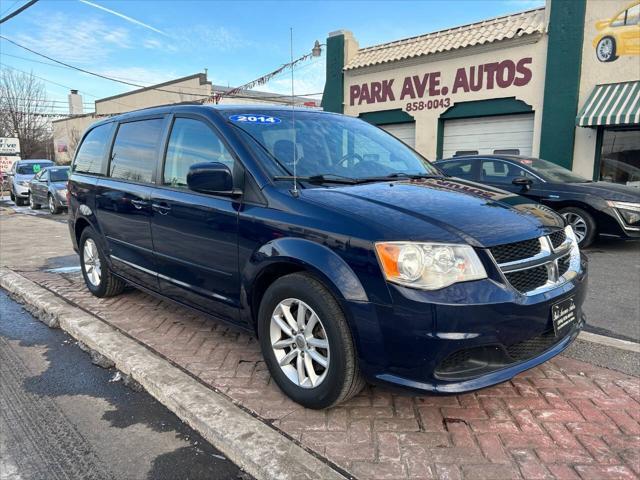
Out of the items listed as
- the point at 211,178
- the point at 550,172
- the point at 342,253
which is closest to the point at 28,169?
the point at 550,172

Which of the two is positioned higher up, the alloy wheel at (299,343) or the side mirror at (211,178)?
the side mirror at (211,178)

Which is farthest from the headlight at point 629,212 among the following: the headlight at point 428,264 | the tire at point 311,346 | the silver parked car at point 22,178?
the silver parked car at point 22,178

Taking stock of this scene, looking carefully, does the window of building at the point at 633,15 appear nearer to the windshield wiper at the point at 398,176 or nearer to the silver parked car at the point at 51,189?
the windshield wiper at the point at 398,176

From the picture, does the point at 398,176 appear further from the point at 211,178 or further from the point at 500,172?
the point at 500,172

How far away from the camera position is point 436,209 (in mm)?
2756

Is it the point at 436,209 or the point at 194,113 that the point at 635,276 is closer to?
the point at 436,209

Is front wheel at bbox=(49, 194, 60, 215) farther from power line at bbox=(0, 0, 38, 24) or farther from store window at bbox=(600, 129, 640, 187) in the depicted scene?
store window at bbox=(600, 129, 640, 187)

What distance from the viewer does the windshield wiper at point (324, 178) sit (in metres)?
3.12

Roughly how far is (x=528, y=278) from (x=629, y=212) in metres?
6.11

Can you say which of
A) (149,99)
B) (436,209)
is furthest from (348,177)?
(149,99)

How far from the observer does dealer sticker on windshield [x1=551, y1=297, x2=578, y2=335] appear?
267cm

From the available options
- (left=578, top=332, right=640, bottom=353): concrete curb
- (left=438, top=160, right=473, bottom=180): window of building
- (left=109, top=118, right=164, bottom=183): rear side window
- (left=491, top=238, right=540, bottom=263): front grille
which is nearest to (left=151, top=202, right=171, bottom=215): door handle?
(left=109, top=118, right=164, bottom=183): rear side window

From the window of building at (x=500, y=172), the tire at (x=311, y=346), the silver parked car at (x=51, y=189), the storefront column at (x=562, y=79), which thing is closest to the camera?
the tire at (x=311, y=346)

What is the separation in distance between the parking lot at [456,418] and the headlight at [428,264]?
62cm
